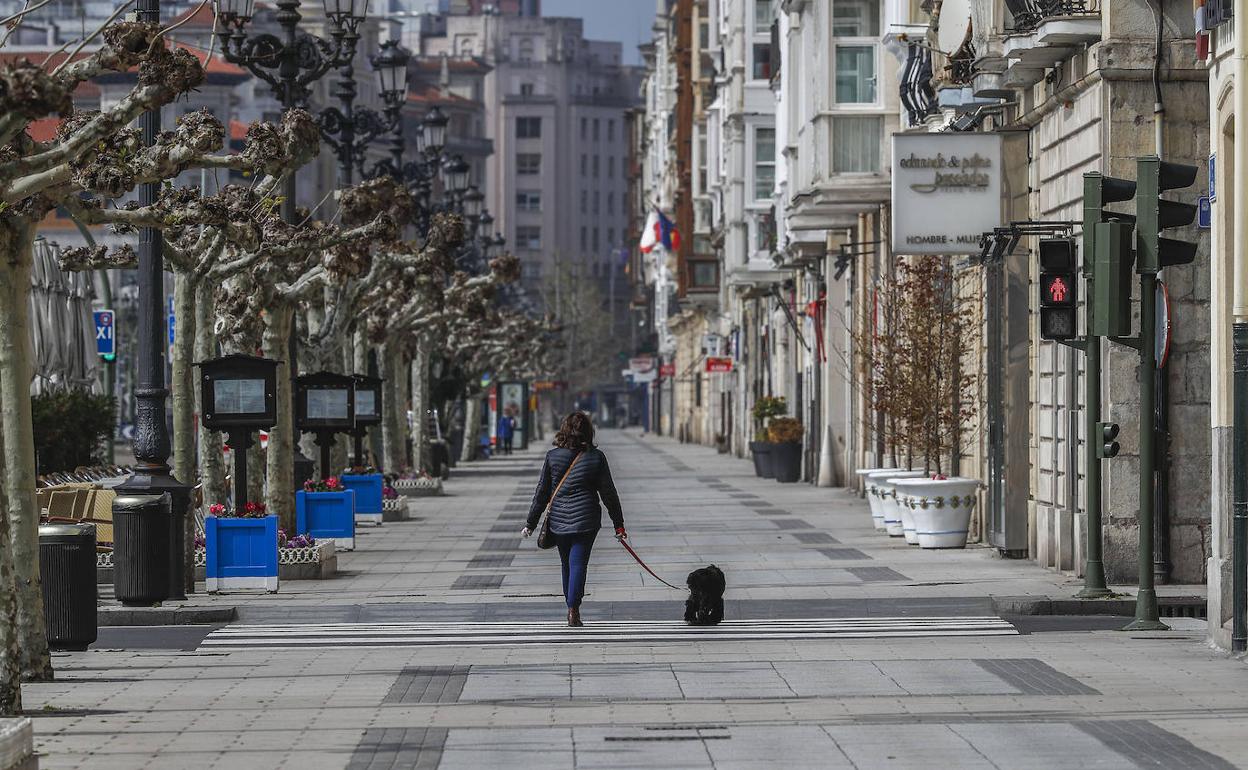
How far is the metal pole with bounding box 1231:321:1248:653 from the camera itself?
52.0 feet

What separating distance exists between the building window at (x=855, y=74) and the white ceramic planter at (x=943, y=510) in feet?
36.6

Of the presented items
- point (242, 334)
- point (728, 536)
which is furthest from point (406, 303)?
point (242, 334)

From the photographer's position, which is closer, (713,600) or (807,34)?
(713,600)

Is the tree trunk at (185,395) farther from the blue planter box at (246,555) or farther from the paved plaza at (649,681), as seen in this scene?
the paved plaza at (649,681)

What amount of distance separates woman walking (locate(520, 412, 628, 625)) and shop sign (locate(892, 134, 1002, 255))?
7.34 metres

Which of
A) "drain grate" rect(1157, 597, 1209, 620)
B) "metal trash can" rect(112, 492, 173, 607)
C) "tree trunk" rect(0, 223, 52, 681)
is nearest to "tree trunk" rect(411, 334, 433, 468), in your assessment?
"metal trash can" rect(112, 492, 173, 607)

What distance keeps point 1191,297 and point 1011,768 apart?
38.2ft

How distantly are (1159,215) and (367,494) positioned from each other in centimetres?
2026

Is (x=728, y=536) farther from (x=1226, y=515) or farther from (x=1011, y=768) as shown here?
(x=1011, y=768)

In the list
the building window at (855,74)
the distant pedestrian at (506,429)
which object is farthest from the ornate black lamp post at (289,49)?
the distant pedestrian at (506,429)

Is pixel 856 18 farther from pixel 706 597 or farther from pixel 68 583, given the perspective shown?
Result: pixel 68 583

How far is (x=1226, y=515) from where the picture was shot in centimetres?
1650

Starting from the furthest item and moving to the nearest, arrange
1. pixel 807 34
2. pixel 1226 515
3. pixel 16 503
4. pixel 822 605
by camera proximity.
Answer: pixel 807 34 → pixel 822 605 → pixel 1226 515 → pixel 16 503

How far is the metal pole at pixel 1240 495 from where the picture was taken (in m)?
15.9
